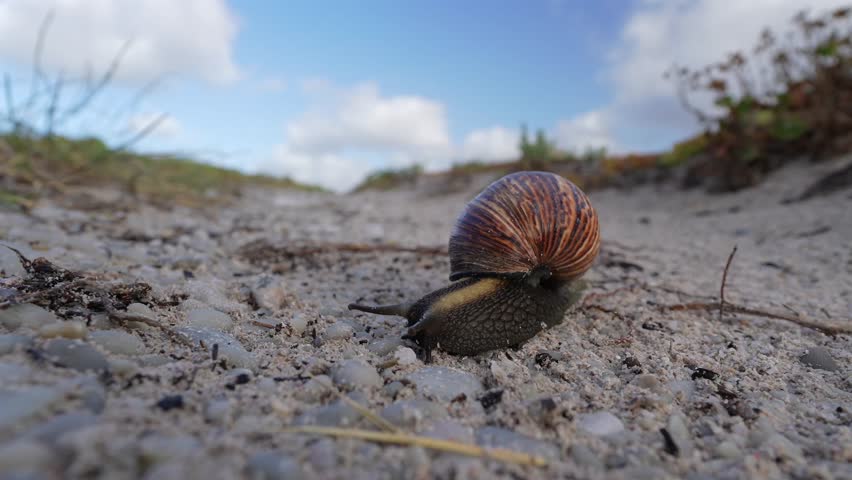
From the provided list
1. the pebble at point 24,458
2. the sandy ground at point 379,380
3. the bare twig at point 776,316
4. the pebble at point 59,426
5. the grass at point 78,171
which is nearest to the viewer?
the pebble at point 24,458

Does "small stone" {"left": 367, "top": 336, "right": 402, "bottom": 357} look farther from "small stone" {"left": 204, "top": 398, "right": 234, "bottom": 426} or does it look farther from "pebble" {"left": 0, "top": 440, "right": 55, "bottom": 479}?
"pebble" {"left": 0, "top": 440, "right": 55, "bottom": 479}

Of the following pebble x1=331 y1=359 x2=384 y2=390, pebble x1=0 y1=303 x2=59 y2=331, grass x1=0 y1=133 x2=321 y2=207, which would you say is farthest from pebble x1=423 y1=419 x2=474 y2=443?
grass x1=0 y1=133 x2=321 y2=207

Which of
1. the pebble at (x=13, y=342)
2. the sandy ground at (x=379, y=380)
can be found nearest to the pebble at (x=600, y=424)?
the sandy ground at (x=379, y=380)

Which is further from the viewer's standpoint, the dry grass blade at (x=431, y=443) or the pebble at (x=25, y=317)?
the pebble at (x=25, y=317)

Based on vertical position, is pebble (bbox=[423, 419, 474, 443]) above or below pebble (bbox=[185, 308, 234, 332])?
below

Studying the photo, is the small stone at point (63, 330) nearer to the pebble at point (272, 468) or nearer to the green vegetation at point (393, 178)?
the pebble at point (272, 468)
